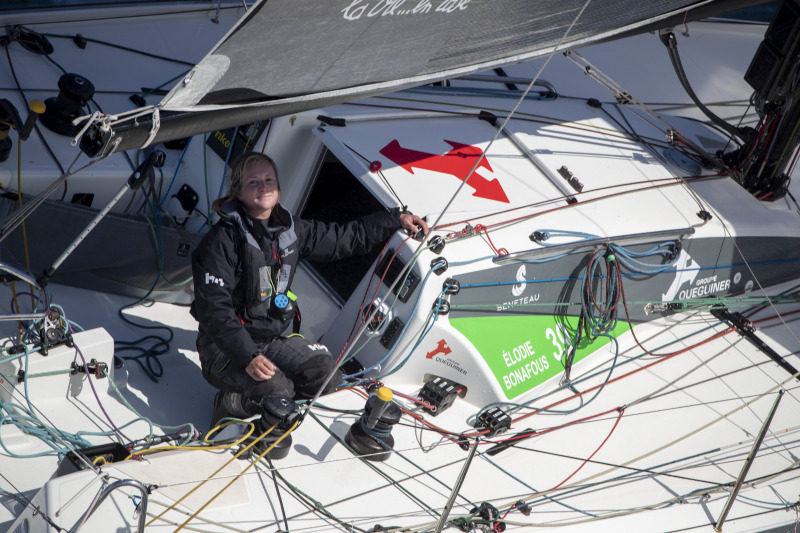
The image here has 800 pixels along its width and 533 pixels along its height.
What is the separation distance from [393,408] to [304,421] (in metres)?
0.37

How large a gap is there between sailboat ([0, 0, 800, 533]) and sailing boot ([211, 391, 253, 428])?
12cm

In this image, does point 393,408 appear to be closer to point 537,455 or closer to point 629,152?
point 537,455

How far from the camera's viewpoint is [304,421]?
3145mm

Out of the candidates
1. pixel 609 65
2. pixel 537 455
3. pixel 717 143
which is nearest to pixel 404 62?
pixel 537 455

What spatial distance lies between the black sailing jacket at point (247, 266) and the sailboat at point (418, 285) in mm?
264

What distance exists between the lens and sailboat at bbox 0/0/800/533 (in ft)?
8.88

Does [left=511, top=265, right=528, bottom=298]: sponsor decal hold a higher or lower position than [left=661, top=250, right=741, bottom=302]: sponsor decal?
lower

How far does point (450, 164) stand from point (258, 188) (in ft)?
3.62

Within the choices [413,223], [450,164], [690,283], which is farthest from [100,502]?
[690,283]

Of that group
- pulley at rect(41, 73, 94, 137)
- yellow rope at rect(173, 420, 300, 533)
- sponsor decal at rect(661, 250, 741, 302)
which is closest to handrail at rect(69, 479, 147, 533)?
yellow rope at rect(173, 420, 300, 533)

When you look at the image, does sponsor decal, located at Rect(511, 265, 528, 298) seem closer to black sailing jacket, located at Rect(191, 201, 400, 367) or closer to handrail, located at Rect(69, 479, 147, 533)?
black sailing jacket, located at Rect(191, 201, 400, 367)

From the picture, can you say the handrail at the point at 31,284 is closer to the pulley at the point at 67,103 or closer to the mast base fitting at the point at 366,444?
the pulley at the point at 67,103

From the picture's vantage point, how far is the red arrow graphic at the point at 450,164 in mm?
3773

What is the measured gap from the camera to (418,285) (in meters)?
3.31
